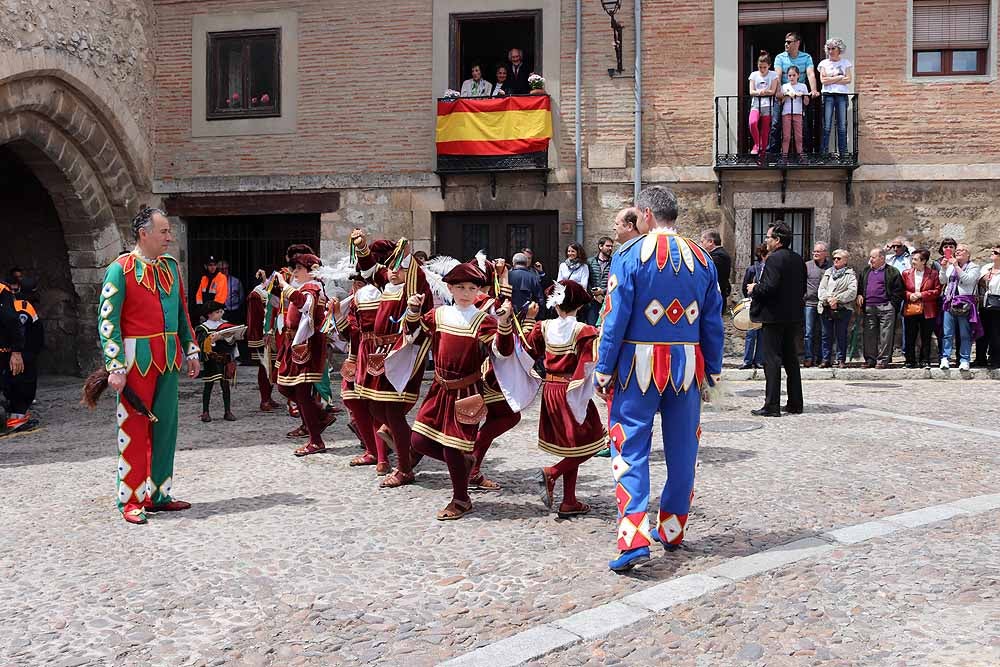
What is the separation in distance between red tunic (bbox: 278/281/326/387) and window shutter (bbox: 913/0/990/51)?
1181 centimetres

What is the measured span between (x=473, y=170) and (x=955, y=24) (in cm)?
802

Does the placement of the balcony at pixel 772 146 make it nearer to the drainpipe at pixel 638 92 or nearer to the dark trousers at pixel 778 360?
the drainpipe at pixel 638 92

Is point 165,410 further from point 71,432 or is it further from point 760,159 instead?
point 760,159

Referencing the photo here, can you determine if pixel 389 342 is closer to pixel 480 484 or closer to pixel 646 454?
pixel 480 484

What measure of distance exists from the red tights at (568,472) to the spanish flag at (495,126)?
34.7 feet

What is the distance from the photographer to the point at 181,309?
6.46 m

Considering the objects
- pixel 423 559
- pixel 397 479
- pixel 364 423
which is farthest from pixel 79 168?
pixel 423 559

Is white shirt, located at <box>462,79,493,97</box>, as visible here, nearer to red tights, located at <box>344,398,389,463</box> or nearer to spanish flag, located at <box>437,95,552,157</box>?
spanish flag, located at <box>437,95,552,157</box>

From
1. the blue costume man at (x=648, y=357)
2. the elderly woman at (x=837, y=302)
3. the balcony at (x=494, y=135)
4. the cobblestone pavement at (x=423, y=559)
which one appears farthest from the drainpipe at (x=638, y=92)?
the blue costume man at (x=648, y=357)

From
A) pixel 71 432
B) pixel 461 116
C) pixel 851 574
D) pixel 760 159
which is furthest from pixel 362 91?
pixel 851 574

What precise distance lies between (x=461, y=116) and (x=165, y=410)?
10.7 m

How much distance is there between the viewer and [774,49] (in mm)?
16859

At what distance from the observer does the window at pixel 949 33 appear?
15.4m

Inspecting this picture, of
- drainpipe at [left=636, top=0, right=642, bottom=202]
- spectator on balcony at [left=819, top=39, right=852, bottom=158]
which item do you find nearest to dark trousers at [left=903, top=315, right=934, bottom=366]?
spectator on balcony at [left=819, top=39, right=852, bottom=158]
